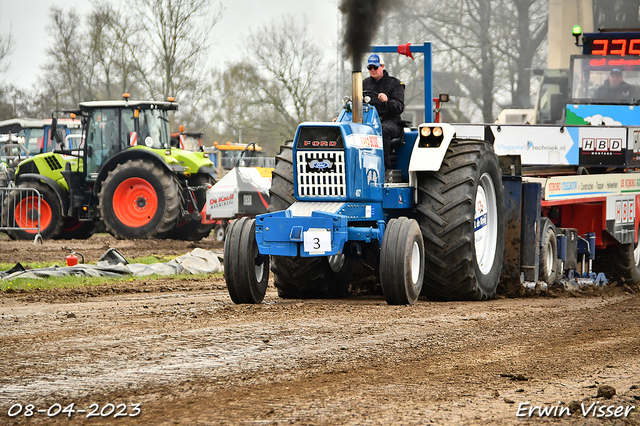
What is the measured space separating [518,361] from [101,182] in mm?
12665

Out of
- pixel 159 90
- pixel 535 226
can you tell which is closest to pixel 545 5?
pixel 159 90

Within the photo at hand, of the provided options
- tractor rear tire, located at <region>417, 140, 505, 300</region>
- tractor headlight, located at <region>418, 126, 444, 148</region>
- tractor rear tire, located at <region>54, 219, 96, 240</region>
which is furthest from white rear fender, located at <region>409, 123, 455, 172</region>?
tractor rear tire, located at <region>54, 219, 96, 240</region>

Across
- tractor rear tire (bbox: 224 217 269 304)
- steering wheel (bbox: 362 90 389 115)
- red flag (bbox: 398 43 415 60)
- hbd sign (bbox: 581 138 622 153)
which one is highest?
red flag (bbox: 398 43 415 60)

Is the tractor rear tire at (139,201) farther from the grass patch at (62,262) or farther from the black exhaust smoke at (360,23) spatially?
the black exhaust smoke at (360,23)

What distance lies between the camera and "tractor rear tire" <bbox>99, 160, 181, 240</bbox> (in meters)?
15.9

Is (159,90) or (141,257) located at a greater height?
(159,90)

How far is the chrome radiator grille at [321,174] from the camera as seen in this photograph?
281 inches

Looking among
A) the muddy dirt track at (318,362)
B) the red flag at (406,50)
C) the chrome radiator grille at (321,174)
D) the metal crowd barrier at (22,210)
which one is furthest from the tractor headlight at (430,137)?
the metal crowd barrier at (22,210)

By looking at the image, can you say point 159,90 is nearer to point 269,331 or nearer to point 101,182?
point 101,182

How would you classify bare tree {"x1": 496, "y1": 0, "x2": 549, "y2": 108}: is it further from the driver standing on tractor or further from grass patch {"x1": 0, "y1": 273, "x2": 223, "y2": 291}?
the driver standing on tractor

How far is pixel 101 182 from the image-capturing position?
1614 cm

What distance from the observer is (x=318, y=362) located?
15.1ft

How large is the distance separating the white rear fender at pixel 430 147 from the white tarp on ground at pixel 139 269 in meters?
4.61

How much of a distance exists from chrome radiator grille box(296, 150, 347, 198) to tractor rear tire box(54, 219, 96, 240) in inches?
439
